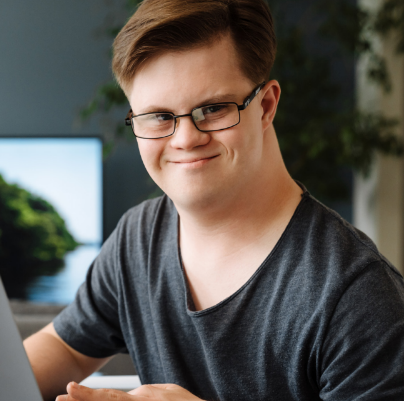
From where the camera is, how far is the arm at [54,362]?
102cm

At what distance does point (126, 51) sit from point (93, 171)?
103 inches

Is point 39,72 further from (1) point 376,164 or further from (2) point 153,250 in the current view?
(2) point 153,250

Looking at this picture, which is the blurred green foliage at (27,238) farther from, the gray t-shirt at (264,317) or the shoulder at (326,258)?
the shoulder at (326,258)

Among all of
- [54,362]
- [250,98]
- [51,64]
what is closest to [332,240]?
[250,98]

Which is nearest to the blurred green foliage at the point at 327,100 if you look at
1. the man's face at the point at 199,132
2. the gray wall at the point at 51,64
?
the gray wall at the point at 51,64

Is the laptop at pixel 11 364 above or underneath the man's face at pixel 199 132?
underneath

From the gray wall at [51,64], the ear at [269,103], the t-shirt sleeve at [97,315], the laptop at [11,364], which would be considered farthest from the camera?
the gray wall at [51,64]

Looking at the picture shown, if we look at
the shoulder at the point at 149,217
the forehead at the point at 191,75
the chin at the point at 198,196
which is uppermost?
the forehead at the point at 191,75

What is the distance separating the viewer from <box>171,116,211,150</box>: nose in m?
0.82

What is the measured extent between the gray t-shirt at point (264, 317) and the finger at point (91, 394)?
0.24 meters

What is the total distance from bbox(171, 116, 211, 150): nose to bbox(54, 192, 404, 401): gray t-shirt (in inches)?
8.7

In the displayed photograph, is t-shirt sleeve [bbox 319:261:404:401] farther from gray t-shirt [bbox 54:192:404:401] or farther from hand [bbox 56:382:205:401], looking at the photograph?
hand [bbox 56:382:205:401]

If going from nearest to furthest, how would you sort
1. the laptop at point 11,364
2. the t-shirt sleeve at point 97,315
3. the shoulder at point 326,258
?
the laptop at point 11,364 < the shoulder at point 326,258 < the t-shirt sleeve at point 97,315

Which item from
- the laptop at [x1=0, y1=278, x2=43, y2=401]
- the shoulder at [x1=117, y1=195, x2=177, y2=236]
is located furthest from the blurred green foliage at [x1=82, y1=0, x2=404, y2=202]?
the laptop at [x1=0, y1=278, x2=43, y2=401]
